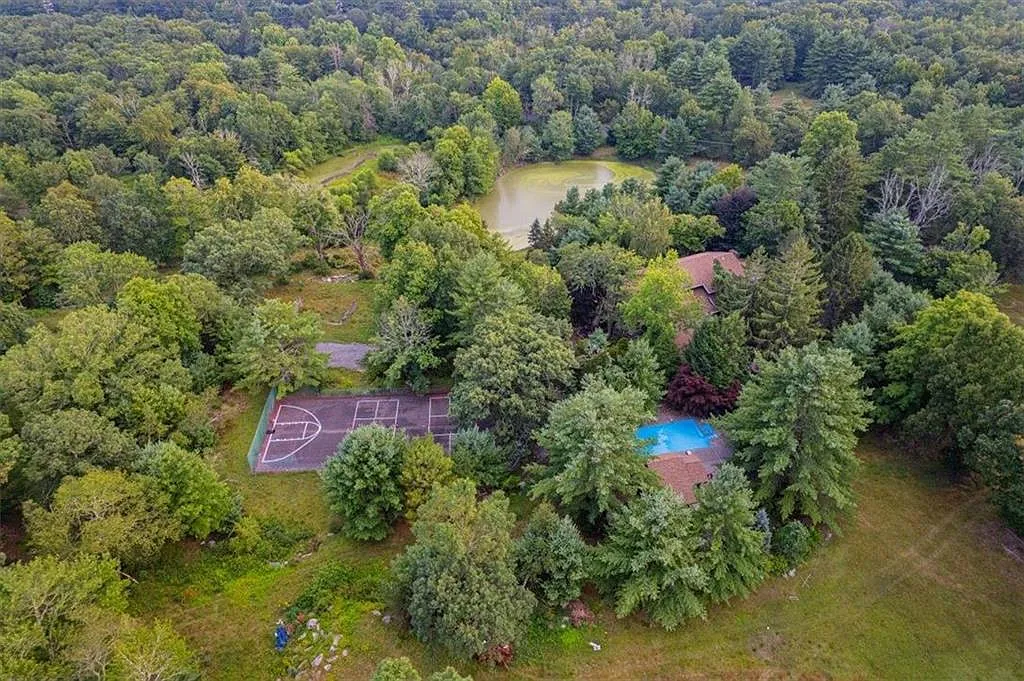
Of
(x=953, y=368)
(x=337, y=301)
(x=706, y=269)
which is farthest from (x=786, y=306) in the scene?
(x=337, y=301)

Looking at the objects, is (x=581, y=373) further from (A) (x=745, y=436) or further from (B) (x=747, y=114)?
(B) (x=747, y=114)

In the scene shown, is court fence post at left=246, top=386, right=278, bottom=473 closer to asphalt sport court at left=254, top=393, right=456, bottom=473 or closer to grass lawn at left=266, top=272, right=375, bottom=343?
asphalt sport court at left=254, top=393, right=456, bottom=473

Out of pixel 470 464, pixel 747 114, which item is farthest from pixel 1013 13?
pixel 470 464

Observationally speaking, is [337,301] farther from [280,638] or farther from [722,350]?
[722,350]

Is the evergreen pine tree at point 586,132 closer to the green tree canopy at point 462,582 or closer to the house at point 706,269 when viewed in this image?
the house at point 706,269

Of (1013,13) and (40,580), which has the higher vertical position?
(1013,13)

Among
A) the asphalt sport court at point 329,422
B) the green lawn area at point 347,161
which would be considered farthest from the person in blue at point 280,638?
the green lawn area at point 347,161

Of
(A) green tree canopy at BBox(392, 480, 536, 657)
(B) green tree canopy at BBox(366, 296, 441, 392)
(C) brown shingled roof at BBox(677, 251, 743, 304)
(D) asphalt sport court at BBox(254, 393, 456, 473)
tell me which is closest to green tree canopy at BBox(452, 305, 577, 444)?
(D) asphalt sport court at BBox(254, 393, 456, 473)
